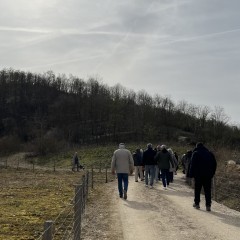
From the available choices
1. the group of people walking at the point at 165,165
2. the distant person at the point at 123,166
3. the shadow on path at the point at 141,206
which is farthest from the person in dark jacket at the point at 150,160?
the shadow on path at the point at 141,206

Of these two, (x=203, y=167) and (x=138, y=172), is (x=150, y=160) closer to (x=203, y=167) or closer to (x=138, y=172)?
(x=138, y=172)

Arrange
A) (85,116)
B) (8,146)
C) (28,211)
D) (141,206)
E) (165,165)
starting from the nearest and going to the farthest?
(141,206)
(28,211)
(165,165)
(8,146)
(85,116)

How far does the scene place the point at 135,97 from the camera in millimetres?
105312

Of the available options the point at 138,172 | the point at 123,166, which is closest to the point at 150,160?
the point at 138,172

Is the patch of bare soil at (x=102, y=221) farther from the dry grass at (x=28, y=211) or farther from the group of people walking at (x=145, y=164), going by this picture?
the group of people walking at (x=145, y=164)

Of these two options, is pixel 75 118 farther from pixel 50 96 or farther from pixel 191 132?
pixel 191 132

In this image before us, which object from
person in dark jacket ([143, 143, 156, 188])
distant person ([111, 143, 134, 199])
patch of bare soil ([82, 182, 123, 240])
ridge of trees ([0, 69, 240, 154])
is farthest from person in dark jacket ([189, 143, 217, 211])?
ridge of trees ([0, 69, 240, 154])

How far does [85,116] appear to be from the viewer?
336 feet

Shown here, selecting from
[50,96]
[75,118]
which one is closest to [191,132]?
[75,118]

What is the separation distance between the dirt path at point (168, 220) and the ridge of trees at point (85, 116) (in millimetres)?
54870

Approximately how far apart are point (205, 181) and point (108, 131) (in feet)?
274

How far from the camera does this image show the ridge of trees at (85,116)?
8488 cm

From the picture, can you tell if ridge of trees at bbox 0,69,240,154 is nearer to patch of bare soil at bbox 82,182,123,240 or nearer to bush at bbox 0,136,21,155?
bush at bbox 0,136,21,155

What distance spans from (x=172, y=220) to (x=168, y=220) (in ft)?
0.35
